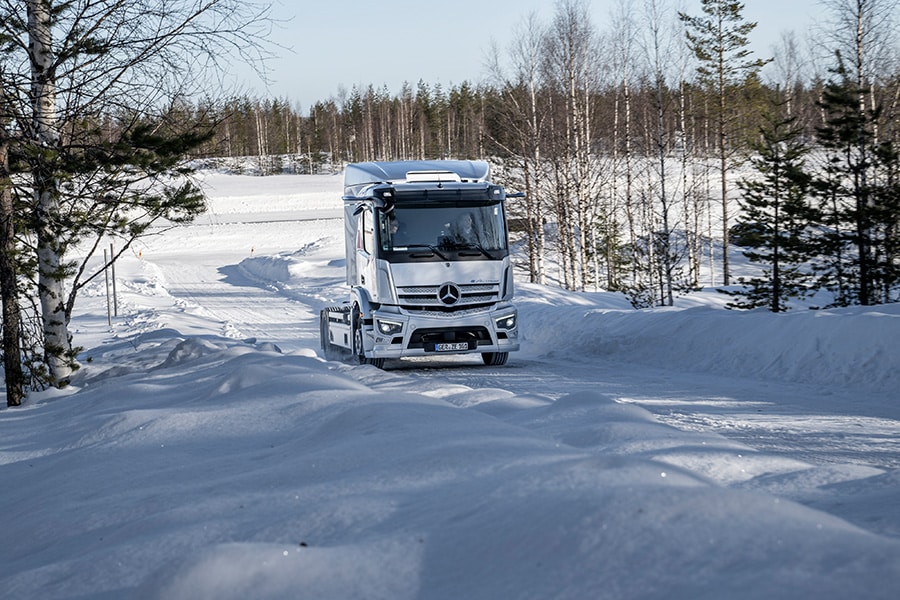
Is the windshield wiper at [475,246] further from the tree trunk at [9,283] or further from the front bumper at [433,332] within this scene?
the tree trunk at [9,283]

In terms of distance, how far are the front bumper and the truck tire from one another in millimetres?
353

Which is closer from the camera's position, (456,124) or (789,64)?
(789,64)

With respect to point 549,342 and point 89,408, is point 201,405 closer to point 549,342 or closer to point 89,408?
point 89,408

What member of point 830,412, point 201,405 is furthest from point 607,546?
point 830,412

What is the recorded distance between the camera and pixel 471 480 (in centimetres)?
416

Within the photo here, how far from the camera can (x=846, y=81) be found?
24.6 m

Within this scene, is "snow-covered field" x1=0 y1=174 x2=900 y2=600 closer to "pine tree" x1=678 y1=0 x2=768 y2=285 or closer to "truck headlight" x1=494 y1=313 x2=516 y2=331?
"truck headlight" x1=494 y1=313 x2=516 y2=331

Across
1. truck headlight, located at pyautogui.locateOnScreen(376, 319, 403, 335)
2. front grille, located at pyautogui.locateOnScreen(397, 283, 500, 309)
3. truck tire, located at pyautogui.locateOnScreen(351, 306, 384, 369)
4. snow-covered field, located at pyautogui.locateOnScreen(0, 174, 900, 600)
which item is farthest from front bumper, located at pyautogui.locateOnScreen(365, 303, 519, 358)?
snow-covered field, located at pyautogui.locateOnScreen(0, 174, 900, 600)

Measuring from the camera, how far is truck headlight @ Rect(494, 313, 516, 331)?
1450cm

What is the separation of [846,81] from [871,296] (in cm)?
617

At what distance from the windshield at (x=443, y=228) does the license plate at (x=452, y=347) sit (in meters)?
1.53

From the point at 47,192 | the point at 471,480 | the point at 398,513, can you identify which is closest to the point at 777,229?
the point at 47,192

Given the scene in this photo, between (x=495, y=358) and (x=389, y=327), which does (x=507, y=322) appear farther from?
(x=389, y=327)

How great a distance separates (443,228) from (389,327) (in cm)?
184
